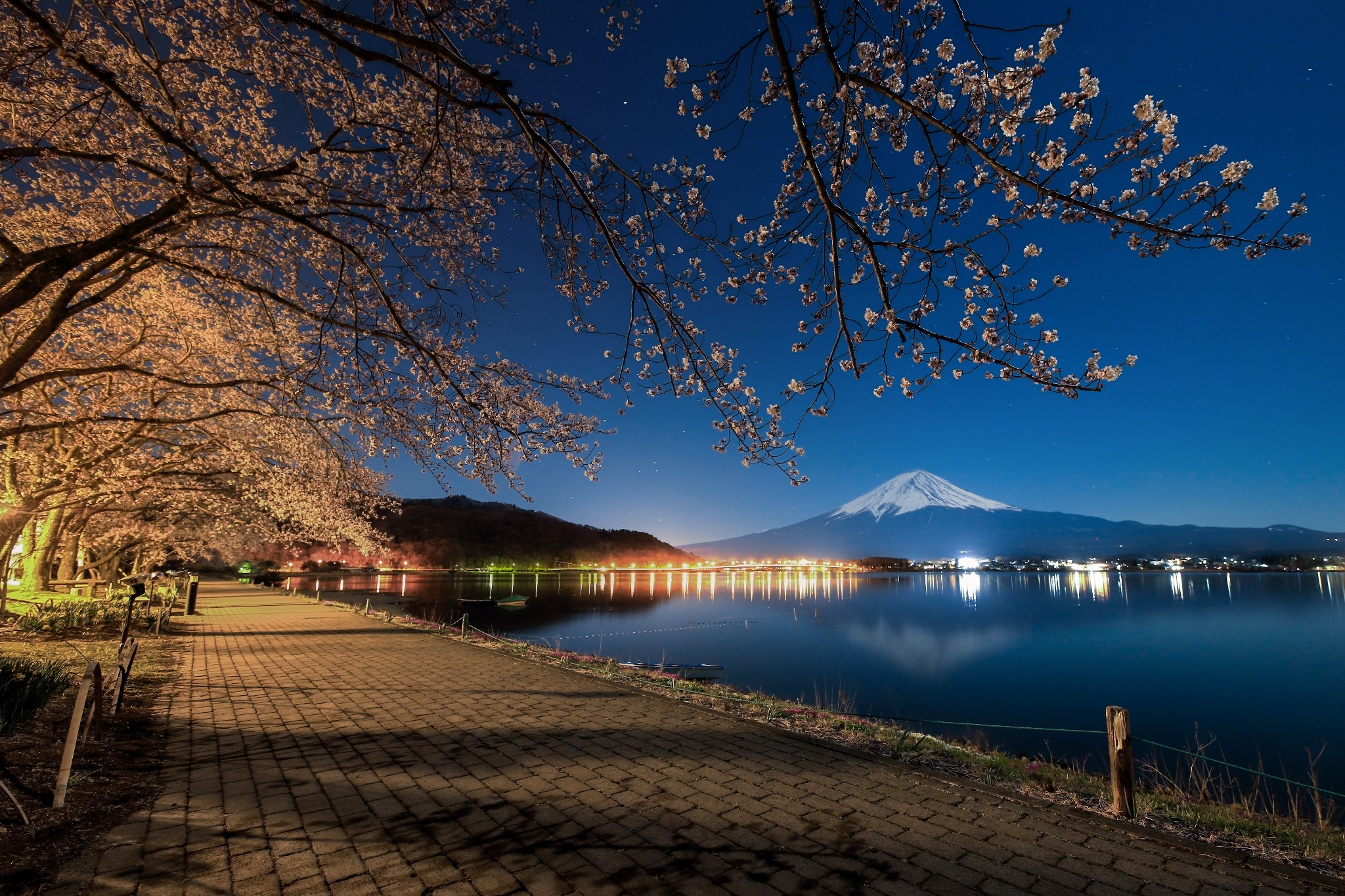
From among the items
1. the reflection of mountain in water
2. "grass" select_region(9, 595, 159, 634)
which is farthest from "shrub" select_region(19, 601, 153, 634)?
Result: the reflection of mountain in water

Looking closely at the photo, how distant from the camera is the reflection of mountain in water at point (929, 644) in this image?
30.8 metres

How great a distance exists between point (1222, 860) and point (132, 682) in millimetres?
12912

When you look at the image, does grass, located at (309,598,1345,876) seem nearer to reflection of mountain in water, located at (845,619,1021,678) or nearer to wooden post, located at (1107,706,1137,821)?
wooden post, located at (1107,706,1137,821)

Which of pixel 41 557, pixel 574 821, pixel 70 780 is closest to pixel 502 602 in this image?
pixel 41 557

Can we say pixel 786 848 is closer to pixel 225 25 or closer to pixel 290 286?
pixel 225 25

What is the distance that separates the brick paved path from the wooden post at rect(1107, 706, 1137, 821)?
512 mm

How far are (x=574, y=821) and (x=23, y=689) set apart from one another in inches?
245

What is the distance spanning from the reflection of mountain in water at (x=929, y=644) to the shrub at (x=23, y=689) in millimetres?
29709

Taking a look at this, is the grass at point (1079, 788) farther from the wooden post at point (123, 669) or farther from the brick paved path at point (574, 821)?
the wooden post at point (123, 669)

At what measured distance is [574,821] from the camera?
4.31 m

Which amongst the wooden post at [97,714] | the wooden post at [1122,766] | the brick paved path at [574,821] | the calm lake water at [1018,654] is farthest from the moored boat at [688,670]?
the wooden post at [1122,766]

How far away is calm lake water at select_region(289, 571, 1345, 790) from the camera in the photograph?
20.3m

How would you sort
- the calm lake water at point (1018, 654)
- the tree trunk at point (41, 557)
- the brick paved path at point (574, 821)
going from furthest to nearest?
the calm lake water at point (1018, 654)
the tree trunk at point (41, 557)
the brick paved path at point (574, 821)

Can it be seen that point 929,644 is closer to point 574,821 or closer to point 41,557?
point 574,821
